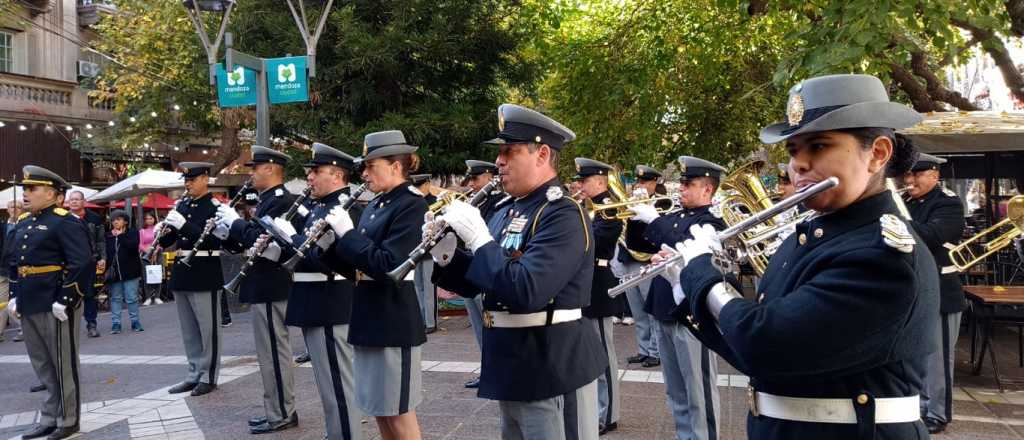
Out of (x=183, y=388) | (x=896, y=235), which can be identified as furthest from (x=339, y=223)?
(x=183, y=388)

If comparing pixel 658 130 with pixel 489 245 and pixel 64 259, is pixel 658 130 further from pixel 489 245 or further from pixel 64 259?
pixel 489 245

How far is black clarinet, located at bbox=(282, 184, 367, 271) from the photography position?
460 centimetres

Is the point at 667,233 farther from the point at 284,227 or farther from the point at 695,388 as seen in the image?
the point at 284,227

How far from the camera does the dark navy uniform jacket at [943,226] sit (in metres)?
5.99

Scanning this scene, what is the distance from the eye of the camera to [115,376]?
8672 mm

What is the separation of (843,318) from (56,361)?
6.41 m

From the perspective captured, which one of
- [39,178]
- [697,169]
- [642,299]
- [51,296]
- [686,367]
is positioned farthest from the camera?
[642,299]

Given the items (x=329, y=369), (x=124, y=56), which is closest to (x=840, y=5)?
(x=329, y=369)

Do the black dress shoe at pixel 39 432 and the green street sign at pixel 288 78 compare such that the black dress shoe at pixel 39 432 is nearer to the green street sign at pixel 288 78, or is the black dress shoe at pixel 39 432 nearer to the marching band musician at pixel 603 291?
the marching band musician at pixel 603 291

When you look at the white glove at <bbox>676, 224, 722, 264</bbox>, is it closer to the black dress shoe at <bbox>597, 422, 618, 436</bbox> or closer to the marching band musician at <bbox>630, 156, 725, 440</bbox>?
the marching band musician at <bbox>630, 156, 725, 440</bbox>

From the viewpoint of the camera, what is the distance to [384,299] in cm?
460

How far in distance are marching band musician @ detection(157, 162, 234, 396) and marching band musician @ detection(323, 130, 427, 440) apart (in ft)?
11.9

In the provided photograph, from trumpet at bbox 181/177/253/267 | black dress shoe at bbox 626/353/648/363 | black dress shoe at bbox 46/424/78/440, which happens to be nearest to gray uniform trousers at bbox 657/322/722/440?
black dress shoe at bbox 626/353/648/363

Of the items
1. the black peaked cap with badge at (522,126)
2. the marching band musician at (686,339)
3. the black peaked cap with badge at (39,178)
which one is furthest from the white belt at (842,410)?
the black peaked cap with badge at (39,178)
